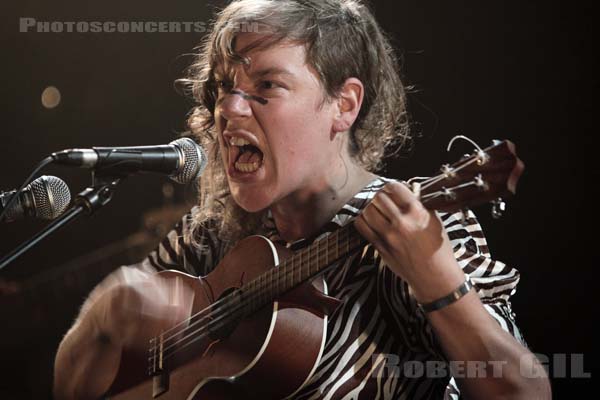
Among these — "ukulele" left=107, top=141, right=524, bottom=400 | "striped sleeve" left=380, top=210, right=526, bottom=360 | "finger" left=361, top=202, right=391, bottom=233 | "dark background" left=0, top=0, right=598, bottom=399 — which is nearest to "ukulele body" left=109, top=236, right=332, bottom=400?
"ukulele" left=107, top=141, right=524, bottom=400

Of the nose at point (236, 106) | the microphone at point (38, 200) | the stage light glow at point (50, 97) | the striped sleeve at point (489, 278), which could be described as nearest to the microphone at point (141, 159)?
the microphone at point (38, 200)

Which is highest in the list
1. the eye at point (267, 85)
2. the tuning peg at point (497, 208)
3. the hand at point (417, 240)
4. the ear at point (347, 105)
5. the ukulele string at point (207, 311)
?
the eye at point (267, 85)

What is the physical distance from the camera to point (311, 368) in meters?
1.70

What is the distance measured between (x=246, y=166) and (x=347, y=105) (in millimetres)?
333

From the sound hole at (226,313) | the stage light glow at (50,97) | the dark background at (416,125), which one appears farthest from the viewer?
the stage light glow at (50,97)

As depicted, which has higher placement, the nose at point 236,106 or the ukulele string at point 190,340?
the nose at point 236,106

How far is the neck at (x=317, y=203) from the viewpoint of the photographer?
1930 mm

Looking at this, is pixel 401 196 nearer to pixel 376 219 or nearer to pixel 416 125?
pixel 376 219

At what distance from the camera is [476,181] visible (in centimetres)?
141

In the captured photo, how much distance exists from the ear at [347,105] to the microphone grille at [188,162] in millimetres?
433

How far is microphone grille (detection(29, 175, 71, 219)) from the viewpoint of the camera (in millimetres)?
1679

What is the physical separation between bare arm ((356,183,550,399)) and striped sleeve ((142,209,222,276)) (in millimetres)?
783

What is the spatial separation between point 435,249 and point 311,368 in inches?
18.2

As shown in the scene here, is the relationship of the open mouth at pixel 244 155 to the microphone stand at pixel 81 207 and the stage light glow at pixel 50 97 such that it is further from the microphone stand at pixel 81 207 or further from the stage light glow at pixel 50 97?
the stage light glow at pixel 50 97
